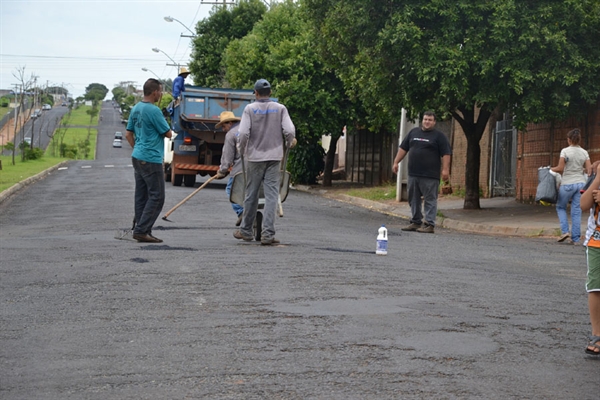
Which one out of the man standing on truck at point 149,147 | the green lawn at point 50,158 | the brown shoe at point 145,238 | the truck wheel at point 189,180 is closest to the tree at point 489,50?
the man standing on truck at point 149,147

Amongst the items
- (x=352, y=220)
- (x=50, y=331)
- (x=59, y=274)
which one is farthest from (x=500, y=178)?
(x=50, y=331)

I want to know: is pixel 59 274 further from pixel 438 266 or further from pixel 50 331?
pixel 438 266

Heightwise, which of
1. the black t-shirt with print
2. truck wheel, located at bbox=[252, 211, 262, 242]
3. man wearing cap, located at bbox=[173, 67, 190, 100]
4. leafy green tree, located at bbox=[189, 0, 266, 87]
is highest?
leafy green tree, located at bbox=[189, 0, 266, 87]

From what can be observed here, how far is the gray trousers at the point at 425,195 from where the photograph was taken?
1568 cm

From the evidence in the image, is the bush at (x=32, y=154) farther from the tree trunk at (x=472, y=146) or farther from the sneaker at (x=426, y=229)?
the sneaker at (x=426, y=229)

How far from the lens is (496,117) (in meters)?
26.3

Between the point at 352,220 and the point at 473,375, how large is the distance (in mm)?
13494

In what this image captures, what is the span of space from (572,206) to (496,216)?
16.4 feet

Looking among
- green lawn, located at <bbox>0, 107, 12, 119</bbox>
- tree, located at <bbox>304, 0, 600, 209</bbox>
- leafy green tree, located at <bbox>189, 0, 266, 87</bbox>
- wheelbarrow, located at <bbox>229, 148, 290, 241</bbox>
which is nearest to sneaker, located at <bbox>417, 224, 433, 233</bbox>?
tree, located at <bbox>304, 0, 600, 209</bbox>

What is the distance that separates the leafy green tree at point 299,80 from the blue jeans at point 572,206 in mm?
16557

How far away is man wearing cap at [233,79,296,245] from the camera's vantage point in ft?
38.1

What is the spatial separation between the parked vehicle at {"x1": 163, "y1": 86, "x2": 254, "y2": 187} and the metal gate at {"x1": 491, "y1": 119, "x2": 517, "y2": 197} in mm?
7140

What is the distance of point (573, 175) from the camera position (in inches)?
578

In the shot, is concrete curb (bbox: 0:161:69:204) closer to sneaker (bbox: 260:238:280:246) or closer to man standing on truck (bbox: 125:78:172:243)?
man standing on truck (bbox: 125:78:172:243)
